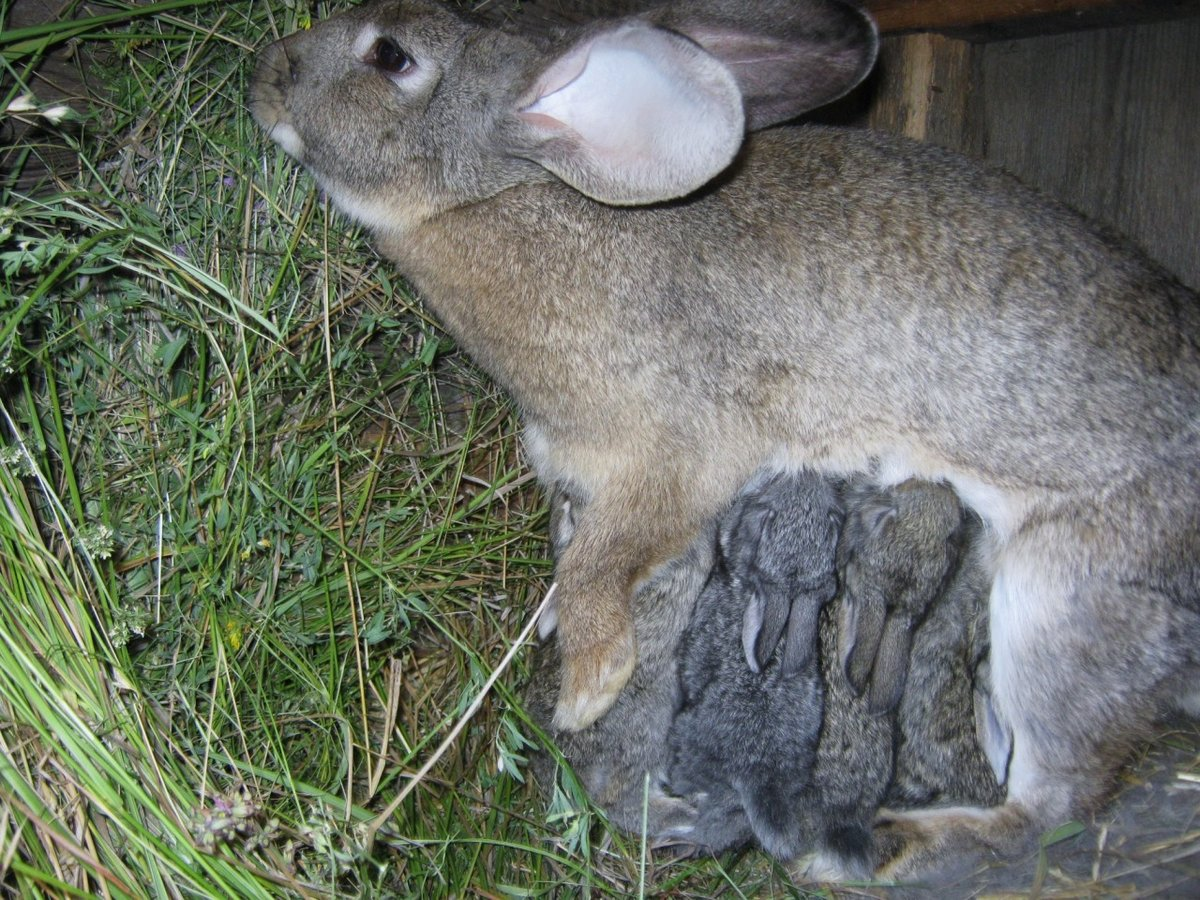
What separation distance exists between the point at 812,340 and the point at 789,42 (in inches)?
38.4

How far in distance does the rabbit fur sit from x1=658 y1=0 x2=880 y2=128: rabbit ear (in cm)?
127

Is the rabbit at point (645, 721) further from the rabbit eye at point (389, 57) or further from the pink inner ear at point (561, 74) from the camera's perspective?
the rabbit eye at point (389, 57)

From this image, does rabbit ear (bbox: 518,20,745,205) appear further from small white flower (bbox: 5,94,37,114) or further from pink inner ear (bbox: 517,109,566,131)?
small white flower (bbox: 5,94,37,114)

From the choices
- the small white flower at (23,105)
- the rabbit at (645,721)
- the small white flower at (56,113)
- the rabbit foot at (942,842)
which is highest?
the small white flower at (23,105)

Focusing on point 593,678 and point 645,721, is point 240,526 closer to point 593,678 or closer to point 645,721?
point 593,678

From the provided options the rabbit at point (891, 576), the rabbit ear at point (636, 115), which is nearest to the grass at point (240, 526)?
the rabbit at point (891, 576)

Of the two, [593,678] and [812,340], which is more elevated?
[812,340]

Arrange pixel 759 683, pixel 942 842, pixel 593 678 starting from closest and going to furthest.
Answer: pixel 593 678, pixel 759 683, pixel 942 842

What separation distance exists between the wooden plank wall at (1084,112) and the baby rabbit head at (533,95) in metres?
0.72

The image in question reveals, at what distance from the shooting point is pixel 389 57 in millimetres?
3264

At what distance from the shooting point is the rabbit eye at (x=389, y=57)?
325cm

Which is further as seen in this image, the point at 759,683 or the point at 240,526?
the point at 240,526

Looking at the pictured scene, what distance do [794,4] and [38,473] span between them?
2.66 meters

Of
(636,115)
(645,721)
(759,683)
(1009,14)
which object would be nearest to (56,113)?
(636,115)
